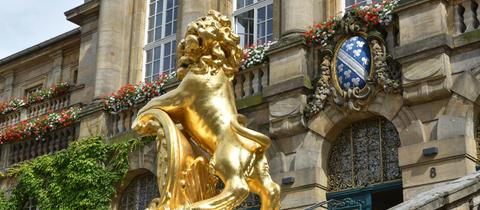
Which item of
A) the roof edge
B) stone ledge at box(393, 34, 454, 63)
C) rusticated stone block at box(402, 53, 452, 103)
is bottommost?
rusticated stone block at box(402, 53, 452, 103)

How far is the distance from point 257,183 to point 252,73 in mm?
8256

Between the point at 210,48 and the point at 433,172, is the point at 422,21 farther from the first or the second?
the point at 210,48

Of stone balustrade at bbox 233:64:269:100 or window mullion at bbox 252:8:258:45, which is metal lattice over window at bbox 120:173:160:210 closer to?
stone balustrade at bbox 233:64:269:100

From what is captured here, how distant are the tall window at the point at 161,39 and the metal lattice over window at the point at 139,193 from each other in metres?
2.68

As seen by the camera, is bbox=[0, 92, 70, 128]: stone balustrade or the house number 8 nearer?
the house number 8

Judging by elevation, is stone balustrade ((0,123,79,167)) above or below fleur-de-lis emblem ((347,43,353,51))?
above

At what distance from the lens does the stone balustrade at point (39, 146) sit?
19734 millimetres

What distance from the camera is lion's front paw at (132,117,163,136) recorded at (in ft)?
26.5

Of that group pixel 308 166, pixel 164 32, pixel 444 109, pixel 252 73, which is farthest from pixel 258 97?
pixel 164 32

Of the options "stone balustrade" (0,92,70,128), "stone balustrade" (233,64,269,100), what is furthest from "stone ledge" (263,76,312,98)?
"stone balustrade" (0,92,70,128)

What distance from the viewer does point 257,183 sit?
7.62m

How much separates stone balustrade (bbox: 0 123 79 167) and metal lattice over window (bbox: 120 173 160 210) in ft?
7.24

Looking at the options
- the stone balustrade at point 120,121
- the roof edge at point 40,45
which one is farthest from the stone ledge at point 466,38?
the roof edge at point 40,45

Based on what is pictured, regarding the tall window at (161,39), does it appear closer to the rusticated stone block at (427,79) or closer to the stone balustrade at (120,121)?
the stone balustrade at (120,121)
